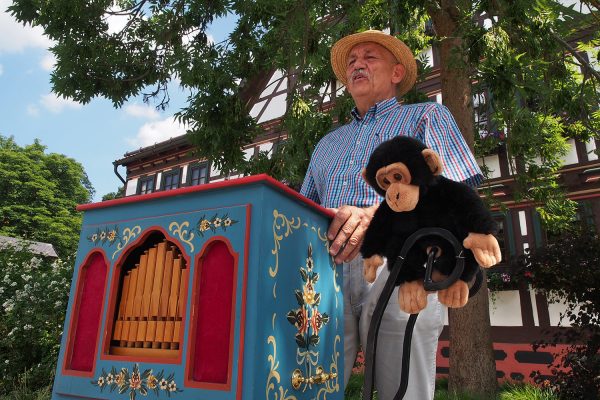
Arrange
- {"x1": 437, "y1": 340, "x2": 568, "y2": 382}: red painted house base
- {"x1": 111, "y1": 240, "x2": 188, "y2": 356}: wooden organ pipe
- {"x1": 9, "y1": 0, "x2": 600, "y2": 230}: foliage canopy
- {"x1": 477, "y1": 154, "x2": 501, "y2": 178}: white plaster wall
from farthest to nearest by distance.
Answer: {"x1": 477, "y1": 154, "x2": 501, "y2": 178}: white plaster wall
{"x1": 437, "y1": 340, "x2": 568, "y2": 382}: red painted house base
{"x1": 9, "y1": 0, "x2": 600, "y2": 230}: foliage canopy
{"x1": 111, "y1": 240, "x2": 188, "y2": 356}: wooden organ pipe

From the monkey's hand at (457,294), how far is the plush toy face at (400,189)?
0.68 ft

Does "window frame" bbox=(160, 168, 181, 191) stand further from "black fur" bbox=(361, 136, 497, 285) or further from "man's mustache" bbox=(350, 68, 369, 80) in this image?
"black fur" bbox=(361, 136, 497, 285)

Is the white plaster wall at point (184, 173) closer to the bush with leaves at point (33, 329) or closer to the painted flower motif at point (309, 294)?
the bush with leaves at point (33, 329)

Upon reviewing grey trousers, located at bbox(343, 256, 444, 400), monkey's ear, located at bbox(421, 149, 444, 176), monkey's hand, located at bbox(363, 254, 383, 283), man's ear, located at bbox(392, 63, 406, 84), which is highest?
man's ear, located at bbox(392, 63, 406, 84)

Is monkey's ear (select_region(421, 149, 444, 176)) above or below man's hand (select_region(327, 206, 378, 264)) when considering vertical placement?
above

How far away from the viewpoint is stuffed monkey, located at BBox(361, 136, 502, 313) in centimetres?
101

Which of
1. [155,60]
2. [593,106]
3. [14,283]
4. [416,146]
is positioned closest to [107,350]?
[416,146]

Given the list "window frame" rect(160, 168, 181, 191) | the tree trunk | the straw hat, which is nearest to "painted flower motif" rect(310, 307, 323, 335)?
the straw hat

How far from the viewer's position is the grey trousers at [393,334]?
1401 mm

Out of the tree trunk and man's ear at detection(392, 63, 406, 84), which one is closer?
man's ear at detection(392, 63, 406, 84)

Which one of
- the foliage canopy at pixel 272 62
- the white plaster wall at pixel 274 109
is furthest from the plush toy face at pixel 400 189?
the white plaster wall at pixel 274 109

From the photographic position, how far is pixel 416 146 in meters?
1.08

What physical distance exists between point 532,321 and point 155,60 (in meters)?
7.92

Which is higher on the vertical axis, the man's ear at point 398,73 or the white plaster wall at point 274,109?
the white plaster wall at point 274,109
